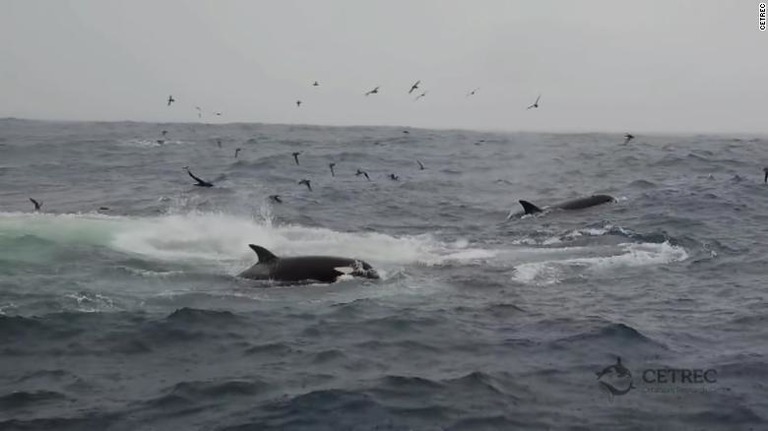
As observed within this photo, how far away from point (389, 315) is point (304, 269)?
3789mm

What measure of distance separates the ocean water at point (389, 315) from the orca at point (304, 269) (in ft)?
1.74

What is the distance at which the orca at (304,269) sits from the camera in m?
19.4

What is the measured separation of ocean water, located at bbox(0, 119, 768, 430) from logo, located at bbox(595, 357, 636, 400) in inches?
1.9

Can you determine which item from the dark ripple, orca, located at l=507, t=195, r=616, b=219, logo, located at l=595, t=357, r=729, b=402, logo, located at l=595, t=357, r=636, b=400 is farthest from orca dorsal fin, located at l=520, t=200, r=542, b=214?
the dark ripple

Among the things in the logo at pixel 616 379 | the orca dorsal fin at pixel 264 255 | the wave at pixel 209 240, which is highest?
the orca dorsal fin at pixel 264 255

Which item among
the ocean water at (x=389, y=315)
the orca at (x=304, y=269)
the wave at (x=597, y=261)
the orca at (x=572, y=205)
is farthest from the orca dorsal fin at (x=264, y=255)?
the orca at (x=572, y=205)

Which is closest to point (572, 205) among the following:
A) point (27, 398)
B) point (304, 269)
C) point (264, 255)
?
point (304, 269)

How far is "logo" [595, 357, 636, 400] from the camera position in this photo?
12.2 meters

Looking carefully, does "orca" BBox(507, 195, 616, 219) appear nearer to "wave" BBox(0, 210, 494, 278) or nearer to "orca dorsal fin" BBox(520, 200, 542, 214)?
"orca dorsal fin" BBox(520, 200, 542, 214)

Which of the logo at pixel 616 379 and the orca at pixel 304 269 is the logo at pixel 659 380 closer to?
the logo at pixel 616 379

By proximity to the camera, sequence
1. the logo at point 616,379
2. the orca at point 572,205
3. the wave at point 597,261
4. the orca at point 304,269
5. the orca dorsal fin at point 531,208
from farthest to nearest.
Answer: the orca at point 572,205
the orca dorsal fin at point 531,208
the wave at point 597,261
the orca at point 304,269
the logo at point 616,379

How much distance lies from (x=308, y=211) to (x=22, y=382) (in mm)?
20791

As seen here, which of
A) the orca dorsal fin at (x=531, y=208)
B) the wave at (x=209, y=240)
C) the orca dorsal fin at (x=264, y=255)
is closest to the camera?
the orca dorsal fin at (x=264, y=255)

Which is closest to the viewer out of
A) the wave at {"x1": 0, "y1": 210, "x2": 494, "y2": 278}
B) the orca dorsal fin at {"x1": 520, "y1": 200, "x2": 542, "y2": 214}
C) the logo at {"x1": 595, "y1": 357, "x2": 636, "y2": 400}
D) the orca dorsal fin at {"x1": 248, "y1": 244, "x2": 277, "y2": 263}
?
the logo at {"x1": 595, "y1": 357, "x2": 636, "y2": 400}
